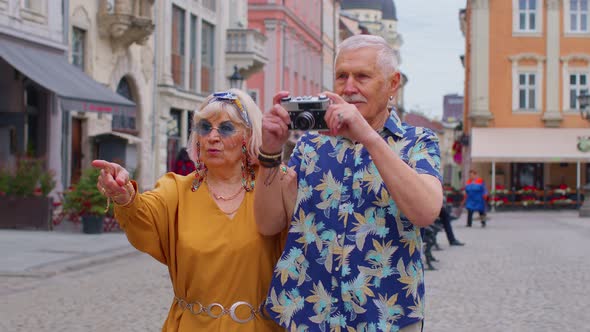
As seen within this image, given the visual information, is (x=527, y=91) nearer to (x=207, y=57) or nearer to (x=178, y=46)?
(x=207, y=57)

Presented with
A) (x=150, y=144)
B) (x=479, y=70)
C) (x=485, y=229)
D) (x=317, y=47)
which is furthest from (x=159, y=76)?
(x=317, y=47)

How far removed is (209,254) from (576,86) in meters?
45.4

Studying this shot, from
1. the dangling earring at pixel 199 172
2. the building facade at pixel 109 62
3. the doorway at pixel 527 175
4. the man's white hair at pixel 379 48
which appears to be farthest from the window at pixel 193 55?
the man's white hair at pixel 379 48

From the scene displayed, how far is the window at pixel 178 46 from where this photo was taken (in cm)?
3434

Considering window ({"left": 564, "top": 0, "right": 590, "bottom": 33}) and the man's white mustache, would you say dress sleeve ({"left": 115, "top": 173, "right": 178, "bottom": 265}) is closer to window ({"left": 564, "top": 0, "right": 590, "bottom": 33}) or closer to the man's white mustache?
the man's white mustache

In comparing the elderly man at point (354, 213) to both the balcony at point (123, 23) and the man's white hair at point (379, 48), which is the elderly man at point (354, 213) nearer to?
the man's white hair at point (379, 48)

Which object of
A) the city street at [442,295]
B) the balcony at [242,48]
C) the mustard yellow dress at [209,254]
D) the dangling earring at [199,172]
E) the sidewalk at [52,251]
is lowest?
the city street at [442,295]

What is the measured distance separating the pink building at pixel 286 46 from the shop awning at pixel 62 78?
2618 cm

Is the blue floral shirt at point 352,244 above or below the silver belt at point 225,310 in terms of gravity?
above

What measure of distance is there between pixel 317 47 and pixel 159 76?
115 feet

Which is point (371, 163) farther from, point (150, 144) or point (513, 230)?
point (150, 144)

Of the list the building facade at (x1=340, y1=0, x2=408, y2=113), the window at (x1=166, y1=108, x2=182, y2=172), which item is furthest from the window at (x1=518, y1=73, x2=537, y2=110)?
the building facade at (x1=340, y1=0, x2=408, y2=113)

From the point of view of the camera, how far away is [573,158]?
145 feet

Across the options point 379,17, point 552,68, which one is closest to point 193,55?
point 552,68
